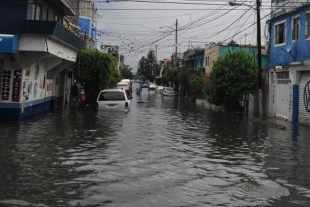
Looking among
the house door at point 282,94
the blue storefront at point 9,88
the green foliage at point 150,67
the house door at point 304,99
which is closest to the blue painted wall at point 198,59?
the house door at point 282,94

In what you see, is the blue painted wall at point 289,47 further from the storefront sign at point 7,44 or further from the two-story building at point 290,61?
the storefront sign at point 7,44

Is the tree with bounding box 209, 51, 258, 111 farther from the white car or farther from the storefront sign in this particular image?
the storefront sign

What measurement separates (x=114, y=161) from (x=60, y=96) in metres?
24.6

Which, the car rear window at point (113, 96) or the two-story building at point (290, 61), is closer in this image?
the two-story building at point (290, 61)

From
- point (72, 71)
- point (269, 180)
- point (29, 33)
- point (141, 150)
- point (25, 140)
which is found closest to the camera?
point (269, 180)

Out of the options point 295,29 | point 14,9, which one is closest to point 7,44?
point 14,9

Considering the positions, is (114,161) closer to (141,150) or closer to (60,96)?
(141,150)

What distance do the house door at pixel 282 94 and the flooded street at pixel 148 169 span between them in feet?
37.1

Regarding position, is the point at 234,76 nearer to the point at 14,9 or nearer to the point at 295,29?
the point at 295,29

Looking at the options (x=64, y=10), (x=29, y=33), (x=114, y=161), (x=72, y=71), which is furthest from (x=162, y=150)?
(x=72, y=71)

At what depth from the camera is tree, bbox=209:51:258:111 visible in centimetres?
3192

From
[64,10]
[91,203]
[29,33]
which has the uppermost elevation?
→ [64,10]

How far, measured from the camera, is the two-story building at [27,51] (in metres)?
19.0

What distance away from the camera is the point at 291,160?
11727mm
